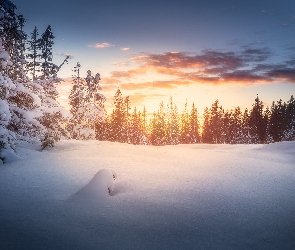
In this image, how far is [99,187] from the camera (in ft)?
18.5

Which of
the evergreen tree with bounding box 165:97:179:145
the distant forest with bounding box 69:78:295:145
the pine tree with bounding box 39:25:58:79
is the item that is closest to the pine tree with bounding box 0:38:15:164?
the pine tree with bounding box 39:25:58:79

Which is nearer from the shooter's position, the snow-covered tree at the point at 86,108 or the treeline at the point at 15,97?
the treeline at the point at 15,97

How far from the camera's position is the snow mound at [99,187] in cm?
544

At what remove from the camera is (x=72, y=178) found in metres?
6.96

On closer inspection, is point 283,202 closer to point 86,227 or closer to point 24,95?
point 86,227

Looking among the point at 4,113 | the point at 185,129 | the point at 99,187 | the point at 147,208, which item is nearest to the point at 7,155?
the point at 4,113

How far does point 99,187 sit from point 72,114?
15.1m

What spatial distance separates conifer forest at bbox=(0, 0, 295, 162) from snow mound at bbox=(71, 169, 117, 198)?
178 inches

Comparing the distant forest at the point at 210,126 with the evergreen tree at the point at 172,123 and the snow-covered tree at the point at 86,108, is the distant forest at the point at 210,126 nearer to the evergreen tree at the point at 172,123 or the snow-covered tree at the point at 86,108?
the evergreen tree at the point at 172,123

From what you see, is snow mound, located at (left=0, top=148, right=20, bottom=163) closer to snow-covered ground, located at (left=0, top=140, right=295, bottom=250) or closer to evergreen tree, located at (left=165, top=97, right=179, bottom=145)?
snow-covered ground, located at (left=0, top=140, right=295, bottom=250)

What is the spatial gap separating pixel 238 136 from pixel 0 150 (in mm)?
69750

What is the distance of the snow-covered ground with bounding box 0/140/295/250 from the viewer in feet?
12.9

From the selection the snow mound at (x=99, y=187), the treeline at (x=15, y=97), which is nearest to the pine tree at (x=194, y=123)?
the treeline at (x=15, y=97)

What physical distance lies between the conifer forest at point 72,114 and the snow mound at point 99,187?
178 inches
